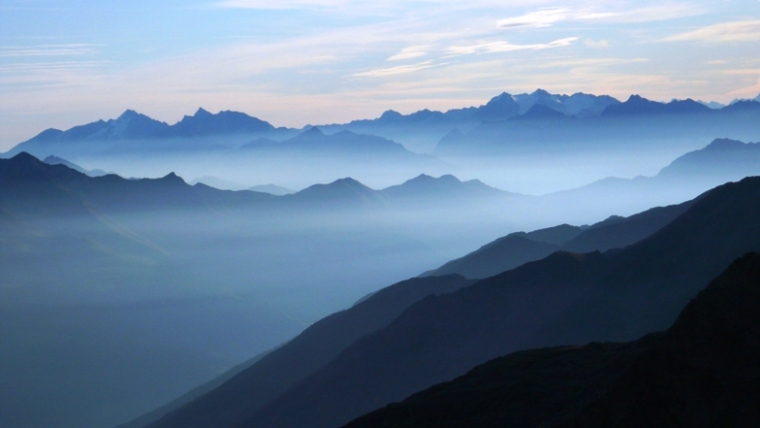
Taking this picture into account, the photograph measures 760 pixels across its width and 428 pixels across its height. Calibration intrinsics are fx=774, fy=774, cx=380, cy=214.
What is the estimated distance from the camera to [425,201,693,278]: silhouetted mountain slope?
136 m

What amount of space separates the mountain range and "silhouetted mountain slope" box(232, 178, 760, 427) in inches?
6.0

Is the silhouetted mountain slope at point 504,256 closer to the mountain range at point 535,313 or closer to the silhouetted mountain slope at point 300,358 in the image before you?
the silhouetted mountain slope at point 300,358

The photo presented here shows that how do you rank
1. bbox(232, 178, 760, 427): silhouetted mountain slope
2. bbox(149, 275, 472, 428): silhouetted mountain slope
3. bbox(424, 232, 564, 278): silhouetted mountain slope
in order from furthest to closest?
1. bbox(424, 232, 564, 278): silhouetted mountain slope
2. bbox(149, 275, 472, 428): silhouetted mountain slope
3. bbox(232, 178, 760, 427): silhouetted mountain slope

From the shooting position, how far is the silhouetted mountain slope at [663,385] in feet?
117

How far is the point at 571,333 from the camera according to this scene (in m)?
92.9

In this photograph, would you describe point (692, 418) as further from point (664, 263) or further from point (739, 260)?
point (664, 263)

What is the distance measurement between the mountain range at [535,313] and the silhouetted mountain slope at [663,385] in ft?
142

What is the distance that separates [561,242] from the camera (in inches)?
6570

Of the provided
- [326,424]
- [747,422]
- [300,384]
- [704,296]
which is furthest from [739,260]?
[300,384]

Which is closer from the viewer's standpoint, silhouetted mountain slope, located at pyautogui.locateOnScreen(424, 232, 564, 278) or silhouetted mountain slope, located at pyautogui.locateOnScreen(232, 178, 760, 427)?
silhouetted mountain slope, located at pyautogui.locateOnScreen(232, 178, 760, 427)

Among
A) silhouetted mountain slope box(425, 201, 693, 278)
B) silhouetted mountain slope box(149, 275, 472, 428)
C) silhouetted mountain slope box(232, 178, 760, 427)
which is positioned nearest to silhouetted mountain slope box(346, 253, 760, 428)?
silhouetted mountain slope box(232, 178, 760, 427)

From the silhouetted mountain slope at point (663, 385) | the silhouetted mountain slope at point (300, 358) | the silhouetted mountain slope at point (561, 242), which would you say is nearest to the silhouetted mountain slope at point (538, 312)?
the silhouetted mountain slope at point (300, 358)

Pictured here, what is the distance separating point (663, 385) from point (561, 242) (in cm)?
13262

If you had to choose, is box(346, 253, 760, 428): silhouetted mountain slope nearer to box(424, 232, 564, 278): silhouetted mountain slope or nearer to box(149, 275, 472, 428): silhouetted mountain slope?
box(149, 275, 472, 428): silhouetted mountain slope
